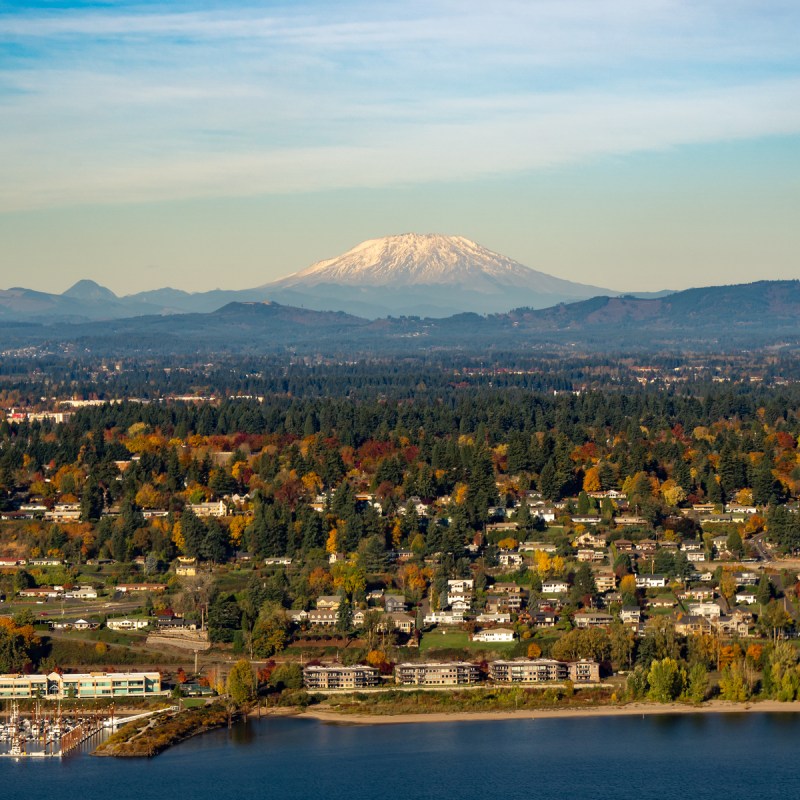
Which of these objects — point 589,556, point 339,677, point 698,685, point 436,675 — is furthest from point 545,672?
point 589,556

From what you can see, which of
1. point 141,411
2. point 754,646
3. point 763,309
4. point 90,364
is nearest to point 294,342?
point 90,364

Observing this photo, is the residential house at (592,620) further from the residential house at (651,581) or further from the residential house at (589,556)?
the residential house at (589,556)

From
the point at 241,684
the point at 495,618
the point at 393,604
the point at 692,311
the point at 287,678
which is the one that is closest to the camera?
the point at 241,684

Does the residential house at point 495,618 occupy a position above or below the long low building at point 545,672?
above

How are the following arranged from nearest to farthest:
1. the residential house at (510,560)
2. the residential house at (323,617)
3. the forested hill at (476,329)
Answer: the residential house at (323,617) < the residential house at (510,560) < the forested hill at (476,329)

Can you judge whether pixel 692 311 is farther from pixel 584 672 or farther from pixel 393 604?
pixel 584 672

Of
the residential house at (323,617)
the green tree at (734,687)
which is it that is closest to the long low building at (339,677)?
the residential house at (323,617)

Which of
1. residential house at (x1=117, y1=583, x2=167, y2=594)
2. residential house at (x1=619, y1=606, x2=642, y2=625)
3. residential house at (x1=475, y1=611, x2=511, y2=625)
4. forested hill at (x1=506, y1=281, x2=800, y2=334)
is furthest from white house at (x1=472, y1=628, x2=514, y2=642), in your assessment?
forested hill at (x1=506, y1=281, x2=800, y2=334)

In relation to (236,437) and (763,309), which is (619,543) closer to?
(236,437)
